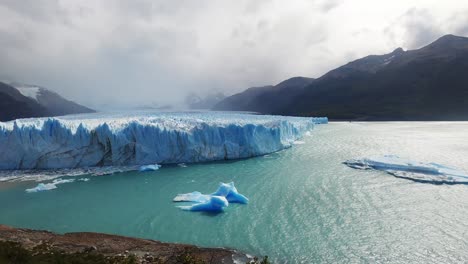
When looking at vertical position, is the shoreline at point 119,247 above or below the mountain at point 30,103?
below

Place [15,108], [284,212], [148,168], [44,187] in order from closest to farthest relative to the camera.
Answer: [284,212]
[44,187]
[148,168]
[15,108]

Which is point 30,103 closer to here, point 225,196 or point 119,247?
point 225,196

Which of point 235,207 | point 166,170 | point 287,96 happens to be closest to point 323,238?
point 235,207

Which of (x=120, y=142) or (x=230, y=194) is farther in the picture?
(x=120, y=142)

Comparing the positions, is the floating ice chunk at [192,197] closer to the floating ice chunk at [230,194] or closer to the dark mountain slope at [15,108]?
the floating ice chunk at [230,194]

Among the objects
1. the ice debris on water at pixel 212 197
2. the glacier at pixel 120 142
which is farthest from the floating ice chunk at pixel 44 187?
the ice debris on water at pixel 212 197

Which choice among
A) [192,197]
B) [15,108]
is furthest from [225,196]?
[15,108]
